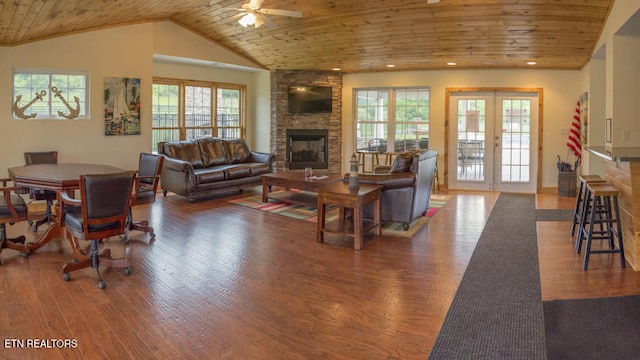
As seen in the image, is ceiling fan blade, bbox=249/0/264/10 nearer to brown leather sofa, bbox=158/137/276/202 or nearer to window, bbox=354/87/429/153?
brown leather sofa, bbox=158/137/276/202

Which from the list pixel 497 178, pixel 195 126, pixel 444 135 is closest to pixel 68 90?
pixel 195 126

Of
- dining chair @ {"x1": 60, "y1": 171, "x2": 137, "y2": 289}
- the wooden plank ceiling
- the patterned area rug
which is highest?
the wooden plank ceiling

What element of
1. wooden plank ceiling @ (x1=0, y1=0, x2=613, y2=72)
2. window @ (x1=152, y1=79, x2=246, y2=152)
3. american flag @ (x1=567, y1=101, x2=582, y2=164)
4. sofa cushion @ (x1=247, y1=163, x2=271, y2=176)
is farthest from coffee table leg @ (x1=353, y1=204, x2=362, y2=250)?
american flag @ (x1=567, y1=101, x2=582, y2=164)

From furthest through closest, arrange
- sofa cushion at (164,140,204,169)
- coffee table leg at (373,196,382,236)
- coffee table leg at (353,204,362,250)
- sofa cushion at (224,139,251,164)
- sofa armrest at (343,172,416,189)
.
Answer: sofa cushion at (224,139,251,164) < sofa cushion at (164,140,204,169) < sofa armrest at (343,172,416,189) < coffee table leg at (373,196,382,236) < coffee table leg at (353,204,362,250)

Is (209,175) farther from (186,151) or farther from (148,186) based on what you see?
(148,186)

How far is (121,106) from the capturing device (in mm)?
7383

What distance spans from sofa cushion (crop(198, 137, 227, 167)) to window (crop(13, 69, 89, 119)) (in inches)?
78.4

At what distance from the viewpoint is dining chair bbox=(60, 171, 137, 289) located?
3.57 meters

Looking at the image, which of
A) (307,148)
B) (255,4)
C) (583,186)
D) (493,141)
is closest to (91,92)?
(255,4)

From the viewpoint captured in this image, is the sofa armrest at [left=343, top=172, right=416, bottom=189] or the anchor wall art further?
the anchor wall art

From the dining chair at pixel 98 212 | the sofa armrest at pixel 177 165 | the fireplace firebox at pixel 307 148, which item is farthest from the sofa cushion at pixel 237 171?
the dining chair at pixel 98 212

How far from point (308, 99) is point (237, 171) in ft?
8.52

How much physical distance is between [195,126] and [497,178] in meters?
6.23

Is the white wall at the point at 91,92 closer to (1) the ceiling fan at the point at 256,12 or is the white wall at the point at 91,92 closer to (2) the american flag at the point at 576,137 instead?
(1) the ceiling fan at the point at 256,12
